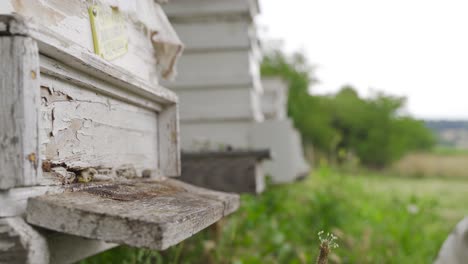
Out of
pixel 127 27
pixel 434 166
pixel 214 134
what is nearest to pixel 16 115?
pixel 127 27

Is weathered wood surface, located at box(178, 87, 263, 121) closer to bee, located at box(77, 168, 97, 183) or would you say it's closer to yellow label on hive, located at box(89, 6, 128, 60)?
yellow label on hive, located at box(89, 6, 128, 60)

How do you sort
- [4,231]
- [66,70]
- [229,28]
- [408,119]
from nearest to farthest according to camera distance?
[4,231] → [66,70] → [229,28] → [408,119]

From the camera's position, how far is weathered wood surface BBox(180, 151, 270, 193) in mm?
3066

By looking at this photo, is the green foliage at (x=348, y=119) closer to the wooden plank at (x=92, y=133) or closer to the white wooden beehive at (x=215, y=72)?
the white wooden beehive at (x=215, y=72)

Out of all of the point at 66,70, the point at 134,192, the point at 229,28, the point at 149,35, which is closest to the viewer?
the point at 66,70

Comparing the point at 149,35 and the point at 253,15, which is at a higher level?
the point at 253,15

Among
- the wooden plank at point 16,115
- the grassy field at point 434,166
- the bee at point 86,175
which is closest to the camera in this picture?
the wooden plank at point 16,115

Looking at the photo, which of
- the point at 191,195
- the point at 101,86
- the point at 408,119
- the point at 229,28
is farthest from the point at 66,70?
the point at 408,119

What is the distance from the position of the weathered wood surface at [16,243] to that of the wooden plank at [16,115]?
84 mm

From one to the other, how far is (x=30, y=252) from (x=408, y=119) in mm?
27126

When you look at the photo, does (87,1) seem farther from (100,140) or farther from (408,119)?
(408,119)

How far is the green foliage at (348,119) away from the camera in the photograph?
Answer: 20844 millimetres

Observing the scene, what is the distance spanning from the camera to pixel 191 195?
1.62m

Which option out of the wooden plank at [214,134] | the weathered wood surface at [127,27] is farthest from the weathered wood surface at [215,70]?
the weathered wood surface at [127,27]
